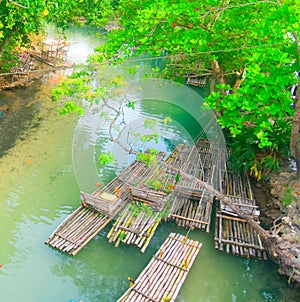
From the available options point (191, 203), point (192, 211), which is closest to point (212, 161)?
point (191, 203)

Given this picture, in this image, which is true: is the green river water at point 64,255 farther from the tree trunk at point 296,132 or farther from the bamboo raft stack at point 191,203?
the tree trunk at point 296,132

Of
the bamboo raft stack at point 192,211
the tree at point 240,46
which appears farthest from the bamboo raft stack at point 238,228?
the tree at point 240,46

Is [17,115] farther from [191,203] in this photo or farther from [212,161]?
[191,203]

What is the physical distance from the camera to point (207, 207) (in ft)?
29.2

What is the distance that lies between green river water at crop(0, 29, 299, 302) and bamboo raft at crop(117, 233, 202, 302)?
0.36 meters

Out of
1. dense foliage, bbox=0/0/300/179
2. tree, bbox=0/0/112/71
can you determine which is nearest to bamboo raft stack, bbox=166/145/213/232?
dense foliage, bbox=0/0/300/179

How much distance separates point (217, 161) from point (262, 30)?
480 centimetres

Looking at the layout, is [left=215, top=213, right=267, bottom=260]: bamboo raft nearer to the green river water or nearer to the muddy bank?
the green river water

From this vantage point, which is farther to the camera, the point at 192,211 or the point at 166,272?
the point at 192,211

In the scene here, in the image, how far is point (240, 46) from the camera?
9531 mm

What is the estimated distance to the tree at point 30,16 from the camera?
9633 millimetres

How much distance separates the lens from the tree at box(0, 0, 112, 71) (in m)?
9.63

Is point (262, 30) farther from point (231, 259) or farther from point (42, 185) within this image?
point (42, 185)

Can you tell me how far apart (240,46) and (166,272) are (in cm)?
702
